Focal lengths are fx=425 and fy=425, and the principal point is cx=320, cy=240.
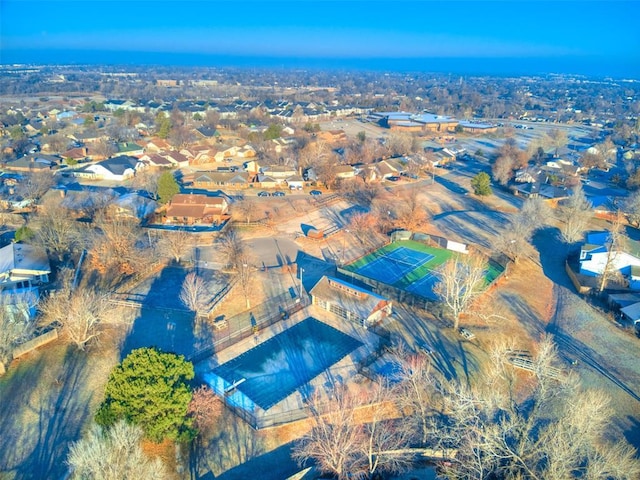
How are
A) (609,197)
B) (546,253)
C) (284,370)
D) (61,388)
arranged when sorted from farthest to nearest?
(609,197), (546,253), (284,370), (61,388)

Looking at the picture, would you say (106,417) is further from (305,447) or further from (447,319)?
(447,319)

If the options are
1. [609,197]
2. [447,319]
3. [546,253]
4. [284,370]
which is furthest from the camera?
[609,197]

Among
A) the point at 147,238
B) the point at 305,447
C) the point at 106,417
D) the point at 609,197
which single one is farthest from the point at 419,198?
the point at 106,417

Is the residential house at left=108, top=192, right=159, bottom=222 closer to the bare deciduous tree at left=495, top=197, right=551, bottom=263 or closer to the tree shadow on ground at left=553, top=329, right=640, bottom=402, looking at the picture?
the bare deciduous tree at left=495, top=197, right=551, bottom=263

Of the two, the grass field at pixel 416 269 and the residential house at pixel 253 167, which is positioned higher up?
the residential house at pixel 253 167

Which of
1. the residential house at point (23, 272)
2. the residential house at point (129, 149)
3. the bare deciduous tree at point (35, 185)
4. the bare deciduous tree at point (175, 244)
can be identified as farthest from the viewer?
the residential house at point (129, 149)

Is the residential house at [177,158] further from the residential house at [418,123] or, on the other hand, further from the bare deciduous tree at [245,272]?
the residential house at [418,123]

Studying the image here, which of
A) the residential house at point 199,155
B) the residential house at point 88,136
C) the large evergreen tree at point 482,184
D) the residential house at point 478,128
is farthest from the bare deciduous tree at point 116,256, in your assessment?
the residential house at point 478,128
